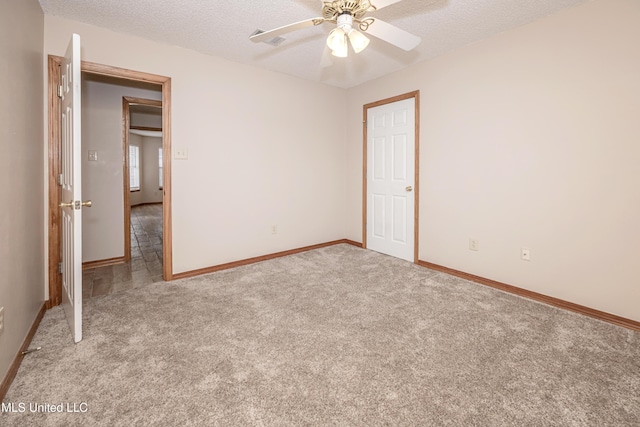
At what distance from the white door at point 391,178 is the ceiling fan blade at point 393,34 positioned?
188 cm

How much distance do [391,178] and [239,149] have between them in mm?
1934

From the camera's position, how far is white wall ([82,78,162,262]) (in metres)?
3.68

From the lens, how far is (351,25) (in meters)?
1.73

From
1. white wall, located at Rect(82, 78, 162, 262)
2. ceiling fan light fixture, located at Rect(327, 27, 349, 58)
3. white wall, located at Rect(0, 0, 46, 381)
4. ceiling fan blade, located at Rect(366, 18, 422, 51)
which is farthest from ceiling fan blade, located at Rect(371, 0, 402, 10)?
white wall, located at Rect(82, 78, 162, 262)

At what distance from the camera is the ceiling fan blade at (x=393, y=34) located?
1.77 metres

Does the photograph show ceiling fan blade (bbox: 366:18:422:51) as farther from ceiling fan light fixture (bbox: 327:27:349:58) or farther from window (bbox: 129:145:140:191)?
window (bbox: 129:145:140:191)

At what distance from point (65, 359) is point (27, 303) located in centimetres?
53

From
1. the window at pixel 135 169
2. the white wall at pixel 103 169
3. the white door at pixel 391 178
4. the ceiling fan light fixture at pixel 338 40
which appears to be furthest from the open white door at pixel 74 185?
the window at pixel 135 169

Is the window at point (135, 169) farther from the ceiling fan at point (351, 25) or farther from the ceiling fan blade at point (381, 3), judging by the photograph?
the ceiling fan blade at point (381, 3)

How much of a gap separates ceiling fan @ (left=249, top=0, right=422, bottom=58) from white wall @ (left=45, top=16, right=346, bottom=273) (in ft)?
5.41

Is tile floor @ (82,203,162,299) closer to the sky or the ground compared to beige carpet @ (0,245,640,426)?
closer to the sky

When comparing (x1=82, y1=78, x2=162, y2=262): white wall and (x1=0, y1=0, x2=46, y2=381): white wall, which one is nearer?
(x1=0, y1=0, x2=46, y2=381): white wall

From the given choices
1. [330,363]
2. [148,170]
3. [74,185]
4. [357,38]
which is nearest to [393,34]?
[357,38]

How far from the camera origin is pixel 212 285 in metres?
3.03
